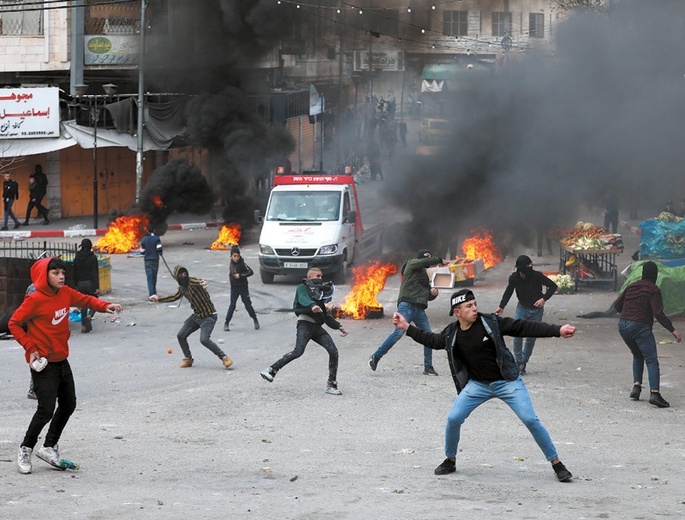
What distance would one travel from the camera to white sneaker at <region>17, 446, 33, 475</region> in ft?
26.3

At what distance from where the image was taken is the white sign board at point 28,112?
103 ft

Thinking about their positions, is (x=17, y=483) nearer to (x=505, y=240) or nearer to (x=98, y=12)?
(x=505, y=240)

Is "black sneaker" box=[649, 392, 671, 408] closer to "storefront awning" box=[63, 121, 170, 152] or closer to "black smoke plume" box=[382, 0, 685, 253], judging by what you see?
"black smoke plume" box=[382, 0, 685, 253]

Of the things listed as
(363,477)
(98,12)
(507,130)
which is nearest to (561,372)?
(363,477)

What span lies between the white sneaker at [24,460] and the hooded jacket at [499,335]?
2.91 m

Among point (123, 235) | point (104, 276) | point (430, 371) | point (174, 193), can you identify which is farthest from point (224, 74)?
point (430, 371)

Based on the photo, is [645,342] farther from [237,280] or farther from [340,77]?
[340,77]

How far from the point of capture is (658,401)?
11344mm

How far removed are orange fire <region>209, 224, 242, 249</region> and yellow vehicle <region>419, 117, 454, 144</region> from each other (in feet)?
20.3

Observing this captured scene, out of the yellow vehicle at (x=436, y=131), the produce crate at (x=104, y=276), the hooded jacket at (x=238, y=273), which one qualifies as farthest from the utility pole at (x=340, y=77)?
the hooded jacket at (x=238, y=273)

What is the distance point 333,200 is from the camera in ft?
74.0

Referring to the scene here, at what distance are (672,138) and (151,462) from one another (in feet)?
50.1

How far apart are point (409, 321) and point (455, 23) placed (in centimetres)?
1437

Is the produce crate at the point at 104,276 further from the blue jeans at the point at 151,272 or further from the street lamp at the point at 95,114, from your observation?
the street lamp at the point at 95,114
